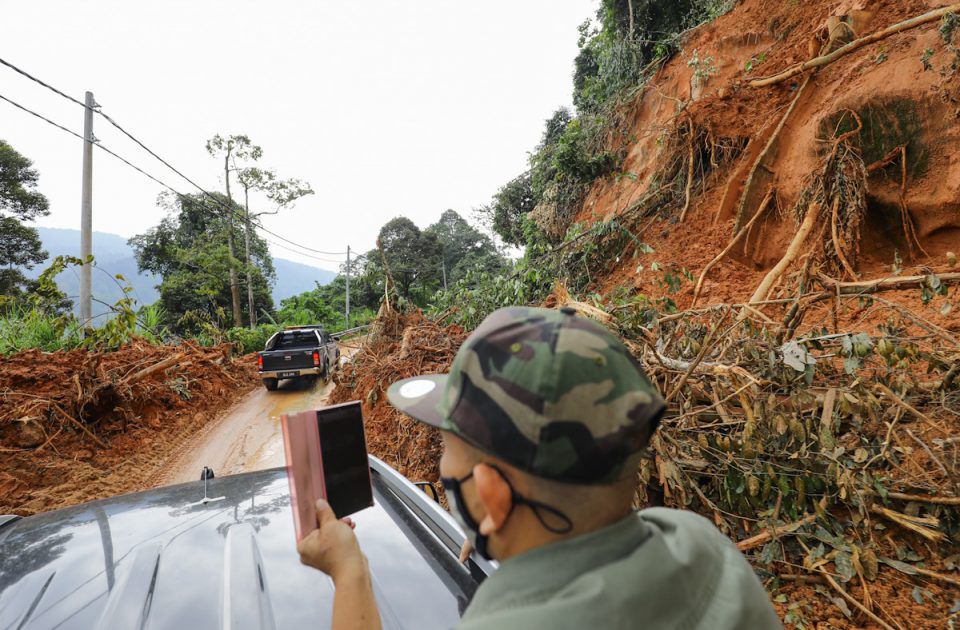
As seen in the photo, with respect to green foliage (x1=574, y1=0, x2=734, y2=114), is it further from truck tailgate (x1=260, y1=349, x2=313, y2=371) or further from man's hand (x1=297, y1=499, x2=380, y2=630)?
man's hand (x1=297, y1=499, x2=380, y2=630)

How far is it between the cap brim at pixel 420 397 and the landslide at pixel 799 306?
2.12 meters

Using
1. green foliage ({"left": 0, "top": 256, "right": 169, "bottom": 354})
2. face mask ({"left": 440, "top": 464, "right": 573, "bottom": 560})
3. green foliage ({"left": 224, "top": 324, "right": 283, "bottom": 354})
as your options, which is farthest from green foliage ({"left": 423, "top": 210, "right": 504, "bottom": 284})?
face mask ({"left": 440, "top": 464, "right": 573, "bottom": 560})

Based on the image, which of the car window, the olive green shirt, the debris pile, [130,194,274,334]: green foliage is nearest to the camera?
the olive green shirt

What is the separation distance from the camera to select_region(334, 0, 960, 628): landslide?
2430mm

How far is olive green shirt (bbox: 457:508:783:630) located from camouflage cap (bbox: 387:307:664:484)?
0.12 m

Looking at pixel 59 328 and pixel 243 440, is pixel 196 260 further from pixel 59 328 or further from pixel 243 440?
pixel 243 440

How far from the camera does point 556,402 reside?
70 cm

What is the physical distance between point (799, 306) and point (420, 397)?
3.68 m

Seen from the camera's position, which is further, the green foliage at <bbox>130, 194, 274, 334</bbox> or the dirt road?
the green foliage at <bbox>130, 194, 274, 334</bbox>

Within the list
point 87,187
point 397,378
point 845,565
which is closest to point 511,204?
point 87,187

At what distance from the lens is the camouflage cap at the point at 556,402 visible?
704 millimetres

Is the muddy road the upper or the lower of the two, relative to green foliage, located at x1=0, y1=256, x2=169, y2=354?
lower

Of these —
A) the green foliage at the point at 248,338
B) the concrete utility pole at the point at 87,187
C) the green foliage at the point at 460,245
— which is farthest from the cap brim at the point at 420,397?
Answer: the green foliage at the point at 460,245

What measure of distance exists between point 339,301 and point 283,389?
2160 cm
